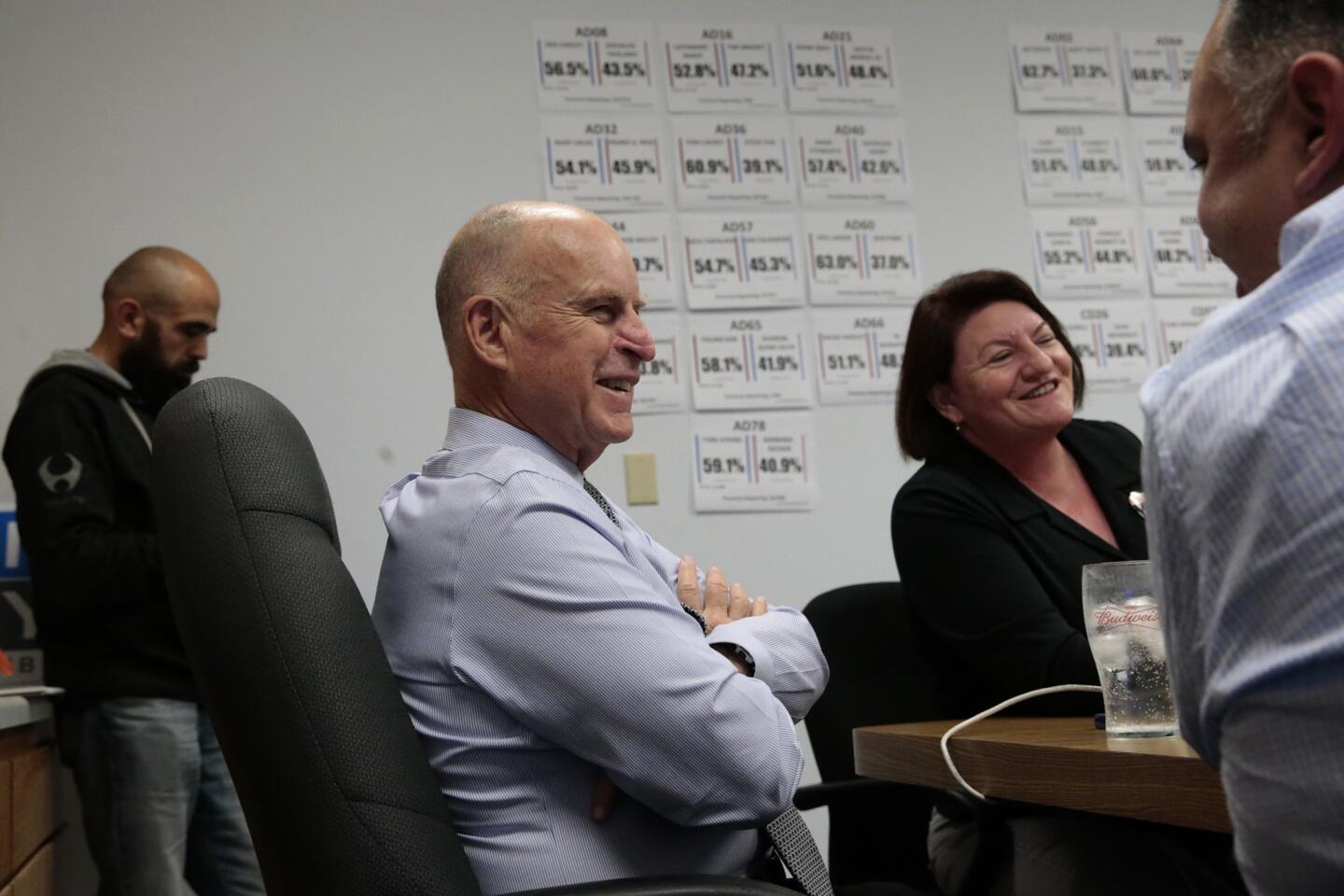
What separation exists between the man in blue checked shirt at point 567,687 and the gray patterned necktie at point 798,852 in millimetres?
32

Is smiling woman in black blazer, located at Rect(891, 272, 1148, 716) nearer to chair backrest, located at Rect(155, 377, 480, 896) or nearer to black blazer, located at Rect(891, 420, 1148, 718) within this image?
black blazer, located at Rect(891, 420, 1148, 718)

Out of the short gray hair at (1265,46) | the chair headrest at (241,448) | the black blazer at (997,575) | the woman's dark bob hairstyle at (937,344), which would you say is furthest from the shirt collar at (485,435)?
the woman's dark bob hairstyle at (937,344)

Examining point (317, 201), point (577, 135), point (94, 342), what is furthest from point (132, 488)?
point (577, 135)

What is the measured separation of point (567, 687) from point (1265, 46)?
30.0 inches

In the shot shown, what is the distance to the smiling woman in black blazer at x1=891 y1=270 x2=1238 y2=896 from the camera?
1578mm

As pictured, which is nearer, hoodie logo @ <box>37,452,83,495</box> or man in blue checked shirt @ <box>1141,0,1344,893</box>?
man in blue checked shirt @ <box>1141,0,1344,893</box>

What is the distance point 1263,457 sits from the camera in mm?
608

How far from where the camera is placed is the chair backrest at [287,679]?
1014mm

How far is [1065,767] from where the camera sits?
47.1 inches

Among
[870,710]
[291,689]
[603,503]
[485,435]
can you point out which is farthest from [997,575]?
[291,689]

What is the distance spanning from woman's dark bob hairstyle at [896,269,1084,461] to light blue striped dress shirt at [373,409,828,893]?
1091mm

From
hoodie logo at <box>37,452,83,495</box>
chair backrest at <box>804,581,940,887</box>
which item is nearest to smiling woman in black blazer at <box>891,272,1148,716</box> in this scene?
chair backrest at <box>804,581,940,887</box>

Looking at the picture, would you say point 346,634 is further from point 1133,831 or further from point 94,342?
point 94,342

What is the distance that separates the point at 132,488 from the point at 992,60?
97.4 inches
